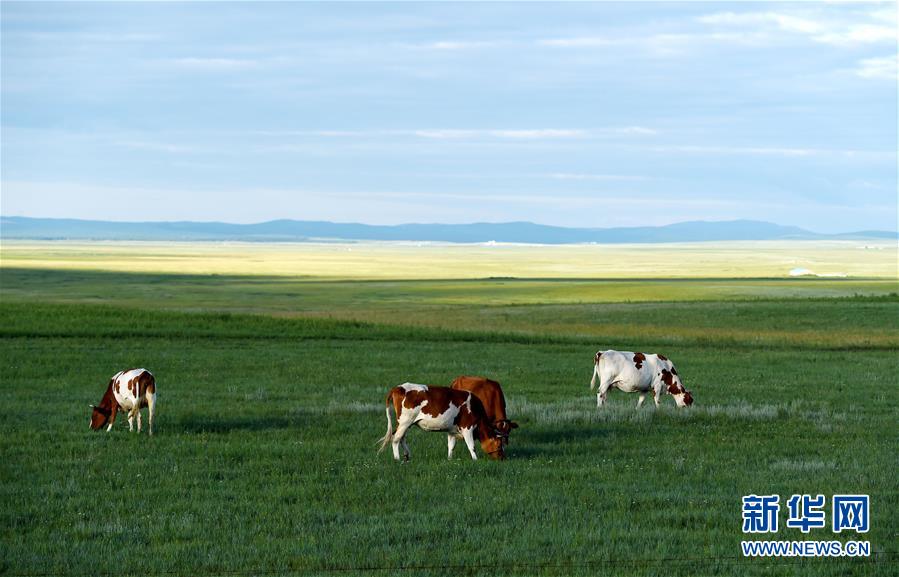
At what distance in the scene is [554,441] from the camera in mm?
22000

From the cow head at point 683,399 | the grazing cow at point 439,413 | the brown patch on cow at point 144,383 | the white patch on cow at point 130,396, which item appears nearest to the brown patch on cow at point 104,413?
the white patch on cow at point 130,396

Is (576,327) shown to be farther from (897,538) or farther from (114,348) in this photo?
(897,538)

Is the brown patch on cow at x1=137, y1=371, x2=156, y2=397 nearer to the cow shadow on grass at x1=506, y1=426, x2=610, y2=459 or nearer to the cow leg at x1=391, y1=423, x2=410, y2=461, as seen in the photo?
the cow leg at x1=391, y1=423, x2=410, y2=461

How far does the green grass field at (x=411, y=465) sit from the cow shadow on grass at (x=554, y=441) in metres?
0.07

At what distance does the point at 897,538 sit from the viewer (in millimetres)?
14180

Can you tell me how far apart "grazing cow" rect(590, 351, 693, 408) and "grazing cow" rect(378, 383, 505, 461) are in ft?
26.2

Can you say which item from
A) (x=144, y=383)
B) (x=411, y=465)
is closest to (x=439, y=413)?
(x=411, y=465)

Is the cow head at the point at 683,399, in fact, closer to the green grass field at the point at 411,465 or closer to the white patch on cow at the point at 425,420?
the green grass field at the point at 411,465

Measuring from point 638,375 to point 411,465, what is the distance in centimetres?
939

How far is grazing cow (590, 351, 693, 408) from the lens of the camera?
26766 millimetres

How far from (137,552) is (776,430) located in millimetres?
14496

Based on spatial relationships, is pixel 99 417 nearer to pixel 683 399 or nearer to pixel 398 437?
pixel 398 437

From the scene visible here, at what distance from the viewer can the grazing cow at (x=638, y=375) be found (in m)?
26.8


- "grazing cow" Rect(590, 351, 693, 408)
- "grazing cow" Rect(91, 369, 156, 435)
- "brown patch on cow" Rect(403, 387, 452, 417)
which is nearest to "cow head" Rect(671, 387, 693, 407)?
"grazing cow" Rect(590, 351, 693, 408)
